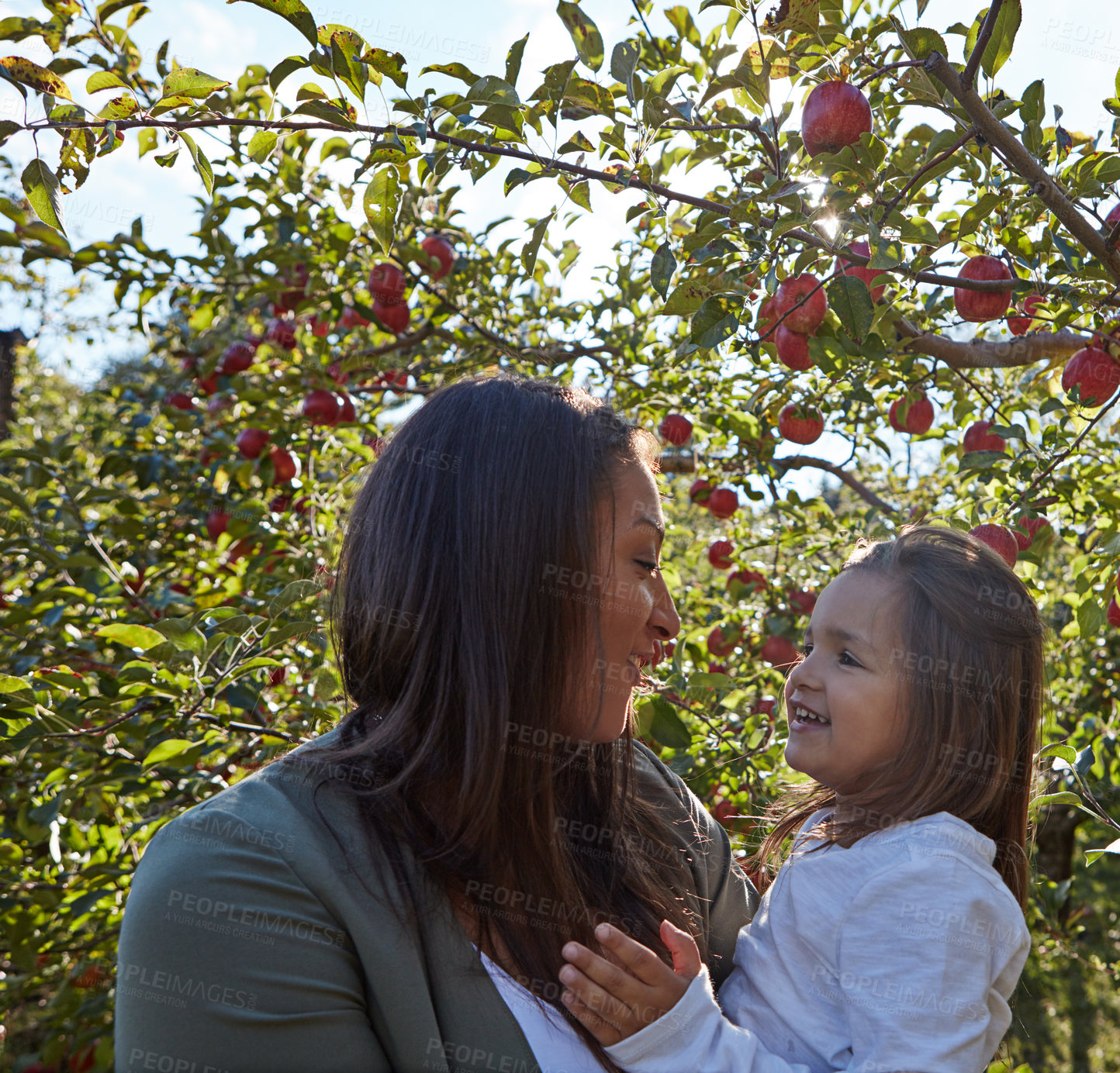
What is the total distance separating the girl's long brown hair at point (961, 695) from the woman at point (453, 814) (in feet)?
1.05

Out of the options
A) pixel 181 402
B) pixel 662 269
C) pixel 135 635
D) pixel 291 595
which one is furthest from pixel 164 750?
pixel 181 402

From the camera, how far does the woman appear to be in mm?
884

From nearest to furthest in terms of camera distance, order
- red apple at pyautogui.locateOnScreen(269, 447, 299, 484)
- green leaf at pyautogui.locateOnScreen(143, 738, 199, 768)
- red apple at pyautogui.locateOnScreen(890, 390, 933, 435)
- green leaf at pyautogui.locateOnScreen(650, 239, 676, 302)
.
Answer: green leaf at pyautogui.locateOnScreen(650, 239, 676, 302) → green leaf at pyautogui.locateOnScreen(143, 738, 199, 768) → red apple at pyautogui.locateOnScreen(890, 390, 933, 435) → red apple at pyautogui.locateOnScreen(269, 447, 299, 484)

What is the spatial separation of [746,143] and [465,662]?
51.2 inches

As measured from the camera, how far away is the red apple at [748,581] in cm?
289

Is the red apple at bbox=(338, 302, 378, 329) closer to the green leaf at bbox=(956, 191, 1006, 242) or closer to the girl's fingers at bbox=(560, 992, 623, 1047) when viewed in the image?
the green leaf at bbox=(956, 191, 1006, 242)

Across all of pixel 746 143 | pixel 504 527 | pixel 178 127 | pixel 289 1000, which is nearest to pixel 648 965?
pixel 289 1000

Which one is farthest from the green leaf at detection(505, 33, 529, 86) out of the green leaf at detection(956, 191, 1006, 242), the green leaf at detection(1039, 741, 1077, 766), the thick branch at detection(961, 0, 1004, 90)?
the green leaf at detection(1039, 741, 1077, 766)

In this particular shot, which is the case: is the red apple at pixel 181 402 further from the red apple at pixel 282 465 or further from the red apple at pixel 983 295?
the red apple at pixel 983 295

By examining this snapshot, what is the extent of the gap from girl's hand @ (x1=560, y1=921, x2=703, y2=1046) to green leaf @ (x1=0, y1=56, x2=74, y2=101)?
1221 millimetres

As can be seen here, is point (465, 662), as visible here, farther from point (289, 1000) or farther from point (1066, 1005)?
point (1066, 1005)

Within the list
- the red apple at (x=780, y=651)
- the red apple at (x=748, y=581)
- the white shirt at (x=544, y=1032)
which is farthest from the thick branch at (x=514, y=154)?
the red apple at (x=748, y=581)

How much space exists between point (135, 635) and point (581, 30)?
1.21 metres

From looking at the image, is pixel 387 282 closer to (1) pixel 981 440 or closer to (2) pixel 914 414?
(2) pixel 914 414
